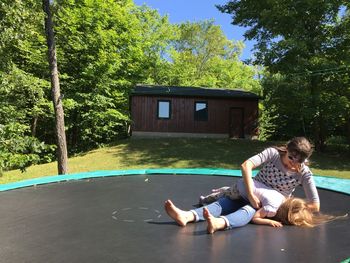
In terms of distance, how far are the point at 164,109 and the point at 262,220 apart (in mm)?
12899

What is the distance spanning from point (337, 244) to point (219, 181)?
7.37ft

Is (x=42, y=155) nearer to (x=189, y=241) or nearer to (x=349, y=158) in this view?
(x=349, y=158)

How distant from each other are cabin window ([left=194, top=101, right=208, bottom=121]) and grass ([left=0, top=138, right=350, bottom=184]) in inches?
61.5

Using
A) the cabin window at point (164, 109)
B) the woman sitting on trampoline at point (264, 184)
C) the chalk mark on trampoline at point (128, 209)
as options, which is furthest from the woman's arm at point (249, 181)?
the cabin window at point (164, 109)

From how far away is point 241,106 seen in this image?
15695 millimetres

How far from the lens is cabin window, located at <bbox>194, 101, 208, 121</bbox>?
15391 millimetres

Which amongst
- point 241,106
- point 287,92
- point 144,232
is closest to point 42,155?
point 241,106

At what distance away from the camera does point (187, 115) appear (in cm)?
1530

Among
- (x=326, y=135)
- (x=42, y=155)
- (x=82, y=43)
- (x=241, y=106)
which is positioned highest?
(x=82, y=43)

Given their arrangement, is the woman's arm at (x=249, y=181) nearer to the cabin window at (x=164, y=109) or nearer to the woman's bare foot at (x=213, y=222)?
the woman's bare foot at (x=213, y=222)

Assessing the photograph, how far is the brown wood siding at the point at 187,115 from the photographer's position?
15086 millimetres

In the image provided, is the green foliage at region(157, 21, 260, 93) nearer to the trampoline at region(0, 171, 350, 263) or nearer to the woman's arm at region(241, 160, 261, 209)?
the trampoline at region(0, 171, 350, 263)

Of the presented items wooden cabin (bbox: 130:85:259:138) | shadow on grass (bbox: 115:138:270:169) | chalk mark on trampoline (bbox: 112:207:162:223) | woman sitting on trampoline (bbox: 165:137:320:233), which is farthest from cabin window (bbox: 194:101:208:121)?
woman sitting on trampoline (bbox: 165:137:320:233)

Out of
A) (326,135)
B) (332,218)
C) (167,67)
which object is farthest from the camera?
(167,67)
